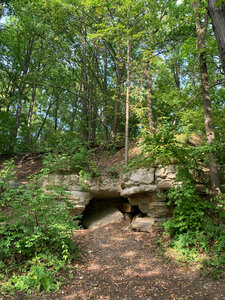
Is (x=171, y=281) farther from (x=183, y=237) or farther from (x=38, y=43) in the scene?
(x=38, y=43)

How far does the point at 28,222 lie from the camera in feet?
14.9

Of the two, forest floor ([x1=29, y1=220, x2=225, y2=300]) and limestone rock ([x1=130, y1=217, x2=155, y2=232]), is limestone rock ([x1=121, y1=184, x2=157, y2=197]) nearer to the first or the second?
limestone rock ([x1=130, y1=217, x2=155, y2=232])

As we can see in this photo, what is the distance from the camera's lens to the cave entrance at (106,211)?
26.5 feet

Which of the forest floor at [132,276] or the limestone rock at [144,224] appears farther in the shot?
the limestone rock at [144,224]

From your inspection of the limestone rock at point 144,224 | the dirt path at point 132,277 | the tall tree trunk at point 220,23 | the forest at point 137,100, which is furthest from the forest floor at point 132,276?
the tall tree trunk at point 220,23

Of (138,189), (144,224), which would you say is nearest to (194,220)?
(144,224)

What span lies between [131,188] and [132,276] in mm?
3420

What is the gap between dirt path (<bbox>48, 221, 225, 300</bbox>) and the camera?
3.69 meters

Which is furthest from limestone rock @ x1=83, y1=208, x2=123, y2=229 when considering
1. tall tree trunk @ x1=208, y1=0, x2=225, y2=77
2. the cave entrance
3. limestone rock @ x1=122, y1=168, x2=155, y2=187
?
tall tree trunk @ x1=208, y1=0, x2=225, y2=77

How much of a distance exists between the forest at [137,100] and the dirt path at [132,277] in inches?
17.6

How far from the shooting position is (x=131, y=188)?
7.47 meters

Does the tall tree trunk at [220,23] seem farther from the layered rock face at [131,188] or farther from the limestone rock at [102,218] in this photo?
the limestone rock at [102,218]

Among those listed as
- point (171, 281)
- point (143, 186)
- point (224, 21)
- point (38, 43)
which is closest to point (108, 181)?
point (143, 186)

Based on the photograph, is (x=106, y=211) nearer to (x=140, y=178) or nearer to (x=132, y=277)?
(x=140, y=178)
